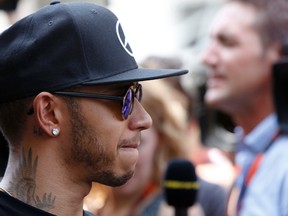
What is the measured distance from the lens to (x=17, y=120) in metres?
3.03

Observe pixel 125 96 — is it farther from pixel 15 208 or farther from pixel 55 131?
pixel 15 208

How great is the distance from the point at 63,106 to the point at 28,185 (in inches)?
11.5

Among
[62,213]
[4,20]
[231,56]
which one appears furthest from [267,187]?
[4,20]

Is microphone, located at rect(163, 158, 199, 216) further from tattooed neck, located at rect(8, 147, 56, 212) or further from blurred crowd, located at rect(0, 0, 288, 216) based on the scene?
tattooed neck, located at rect(8, 147, 56, 212)


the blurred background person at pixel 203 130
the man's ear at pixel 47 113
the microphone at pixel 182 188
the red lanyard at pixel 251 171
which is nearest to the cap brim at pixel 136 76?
the man's ear at pixel 47 113

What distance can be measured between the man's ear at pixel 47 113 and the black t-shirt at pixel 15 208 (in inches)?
10.0

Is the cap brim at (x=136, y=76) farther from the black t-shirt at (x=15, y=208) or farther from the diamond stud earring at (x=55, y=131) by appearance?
the black t-shirt at (x=15, y=208)

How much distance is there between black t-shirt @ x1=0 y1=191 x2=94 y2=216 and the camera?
2.86m

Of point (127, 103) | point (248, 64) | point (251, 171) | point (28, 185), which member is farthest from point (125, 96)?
point (248, 64)

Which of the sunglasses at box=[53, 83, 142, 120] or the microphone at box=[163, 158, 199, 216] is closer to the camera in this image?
the sunglasses at box=[53, 83, 142, 120]

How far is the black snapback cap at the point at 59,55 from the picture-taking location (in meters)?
2.96

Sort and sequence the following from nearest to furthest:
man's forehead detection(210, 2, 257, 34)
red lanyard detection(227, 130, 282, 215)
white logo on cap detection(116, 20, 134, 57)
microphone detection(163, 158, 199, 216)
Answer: white logo on cap detection(116, 20, 134, 57) < microphone detection(163, 158, 199, 216) < red lanyard detection(227, 130, 282, 215) < man's forehead detection(210, 2, 257, 34)

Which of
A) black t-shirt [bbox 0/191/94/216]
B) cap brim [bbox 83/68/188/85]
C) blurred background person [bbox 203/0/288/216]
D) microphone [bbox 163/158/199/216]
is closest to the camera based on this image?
black t-shirt [bbox 0/191/94/216]

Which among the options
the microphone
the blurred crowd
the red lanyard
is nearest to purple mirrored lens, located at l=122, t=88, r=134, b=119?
the microphone
